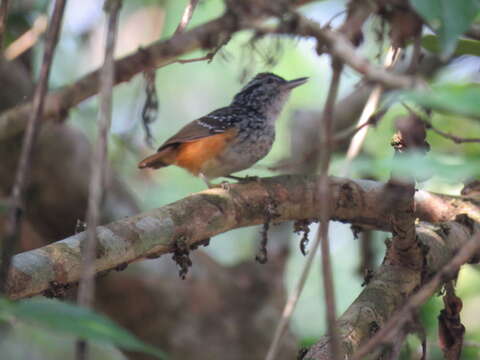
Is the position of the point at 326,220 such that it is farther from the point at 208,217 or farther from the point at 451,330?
the point at 208,217

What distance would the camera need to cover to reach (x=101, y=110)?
1.49 m

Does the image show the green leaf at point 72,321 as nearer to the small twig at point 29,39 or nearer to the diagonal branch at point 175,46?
the diagonal branch at point 175,46

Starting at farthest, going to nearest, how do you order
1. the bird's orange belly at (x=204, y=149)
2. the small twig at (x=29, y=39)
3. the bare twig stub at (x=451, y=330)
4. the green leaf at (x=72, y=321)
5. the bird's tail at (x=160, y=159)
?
the bird's tail at (x=160, y=159), the bird's orange belly at (x=204, y=149), the small twig at (x=29, y=39), the bare twig stub at (x=451, y=330), the green leaf at (x=72, y=321)

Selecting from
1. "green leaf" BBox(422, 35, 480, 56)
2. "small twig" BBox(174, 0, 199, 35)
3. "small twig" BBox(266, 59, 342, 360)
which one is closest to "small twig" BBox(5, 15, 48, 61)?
"small twig" BBox(174, 0, 199, 35)

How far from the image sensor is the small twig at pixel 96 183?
4.57 feet

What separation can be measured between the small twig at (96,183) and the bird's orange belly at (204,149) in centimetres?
317

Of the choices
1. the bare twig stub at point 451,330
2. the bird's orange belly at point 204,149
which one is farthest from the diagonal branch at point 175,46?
the bird's orange belly at point 204,149

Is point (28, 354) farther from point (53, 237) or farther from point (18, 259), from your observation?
point (18, 259)

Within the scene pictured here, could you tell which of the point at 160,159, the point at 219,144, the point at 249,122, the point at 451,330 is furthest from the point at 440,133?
the point at 160,159

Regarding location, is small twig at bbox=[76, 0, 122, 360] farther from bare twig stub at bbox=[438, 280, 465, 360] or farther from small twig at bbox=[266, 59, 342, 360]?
bare twig stub at bbox=[438, 280, 465, 360]

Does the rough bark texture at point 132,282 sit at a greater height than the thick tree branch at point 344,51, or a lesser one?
greater

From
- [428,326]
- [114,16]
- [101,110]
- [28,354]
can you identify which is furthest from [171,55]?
[28,354]

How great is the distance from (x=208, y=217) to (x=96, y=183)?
1.47 meters

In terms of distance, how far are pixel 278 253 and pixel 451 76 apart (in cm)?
244
